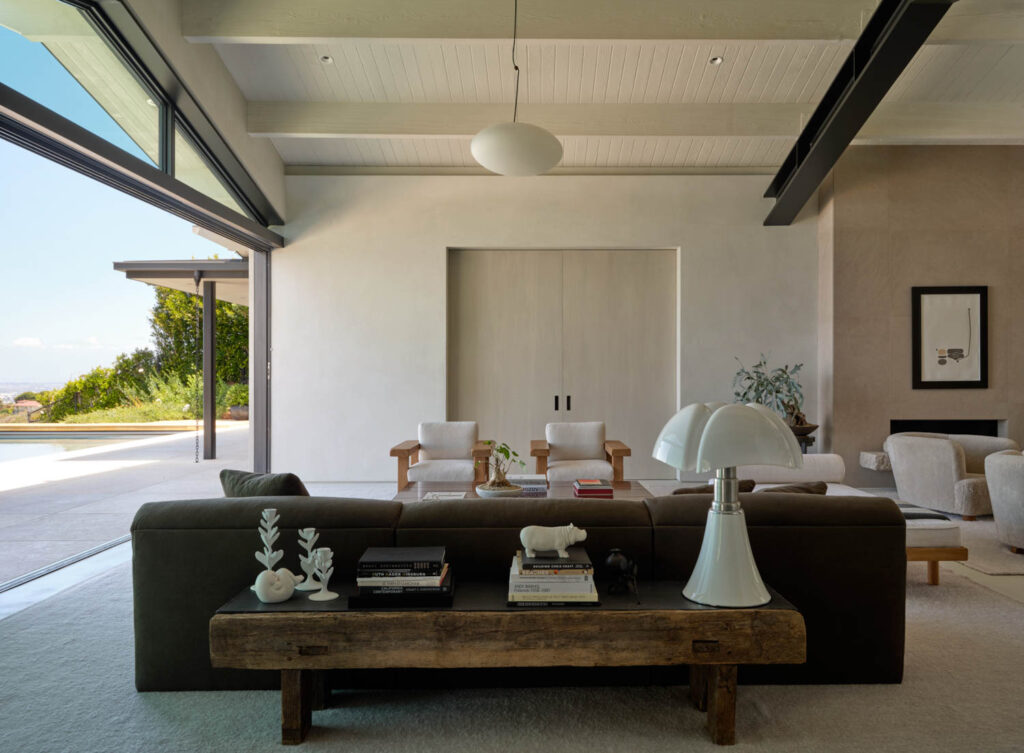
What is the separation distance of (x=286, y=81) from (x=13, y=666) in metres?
4.65

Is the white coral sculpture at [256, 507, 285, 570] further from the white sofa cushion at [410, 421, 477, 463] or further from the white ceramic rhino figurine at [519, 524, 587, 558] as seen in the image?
the white sofa cushion at [410, 421, 477, 463]

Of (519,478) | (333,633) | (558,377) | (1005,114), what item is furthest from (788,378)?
(333,633)

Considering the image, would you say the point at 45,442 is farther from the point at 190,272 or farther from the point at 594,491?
the point at 190,272

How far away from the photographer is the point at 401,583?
6.48 ft

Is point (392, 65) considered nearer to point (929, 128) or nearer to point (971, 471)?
point (929, 128)

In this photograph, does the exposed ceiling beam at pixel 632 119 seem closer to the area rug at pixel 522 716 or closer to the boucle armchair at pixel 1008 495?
the boucle armchair at pixel 1008 495

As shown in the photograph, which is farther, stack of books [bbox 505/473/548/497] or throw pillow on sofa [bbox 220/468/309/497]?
stack of books [bbox 505/473/548/497]

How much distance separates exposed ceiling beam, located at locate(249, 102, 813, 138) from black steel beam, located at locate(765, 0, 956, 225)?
43 centimetres

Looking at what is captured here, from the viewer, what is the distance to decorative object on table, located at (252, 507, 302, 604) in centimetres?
199

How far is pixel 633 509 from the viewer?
2.32 metres

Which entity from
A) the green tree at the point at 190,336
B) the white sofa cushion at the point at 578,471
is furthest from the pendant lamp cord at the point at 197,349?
the white sofa cushion at the point at 578,471

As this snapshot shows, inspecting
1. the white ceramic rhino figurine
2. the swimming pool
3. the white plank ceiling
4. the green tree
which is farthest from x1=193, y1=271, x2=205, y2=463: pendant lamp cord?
the white ceramic rhino figurine

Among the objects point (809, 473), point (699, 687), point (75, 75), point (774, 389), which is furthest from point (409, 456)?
point (774, 389)

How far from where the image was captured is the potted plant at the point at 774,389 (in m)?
6.30
